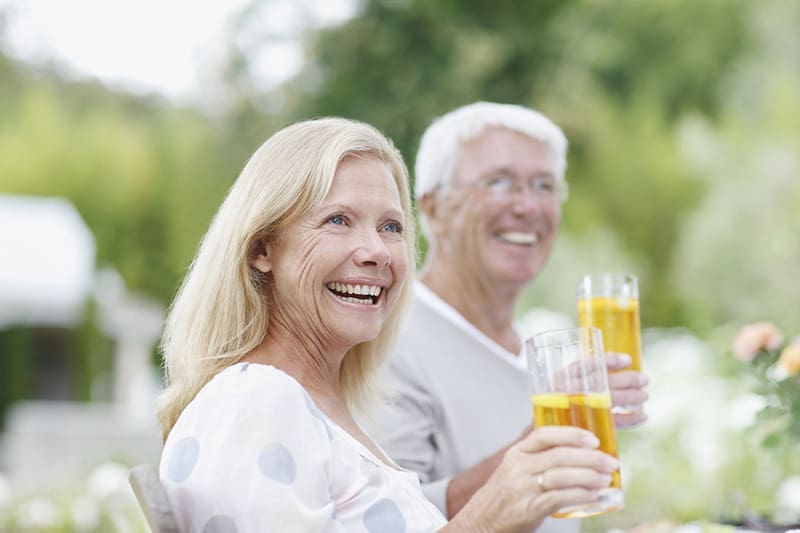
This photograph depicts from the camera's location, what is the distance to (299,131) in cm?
184

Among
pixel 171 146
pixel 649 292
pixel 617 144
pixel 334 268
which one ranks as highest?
pixel 171 146

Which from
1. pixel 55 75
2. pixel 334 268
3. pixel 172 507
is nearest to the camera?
pixel 172 507

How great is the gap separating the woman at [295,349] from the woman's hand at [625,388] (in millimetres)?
495

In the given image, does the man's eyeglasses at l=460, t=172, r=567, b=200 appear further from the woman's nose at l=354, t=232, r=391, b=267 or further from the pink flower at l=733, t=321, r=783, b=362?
the woman's nose at l=354, t=232, r=391, b=267

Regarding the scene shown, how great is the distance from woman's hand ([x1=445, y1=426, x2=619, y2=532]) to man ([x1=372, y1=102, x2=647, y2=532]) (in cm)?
118

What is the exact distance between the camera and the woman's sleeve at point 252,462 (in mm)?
1500

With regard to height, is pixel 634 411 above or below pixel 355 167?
below

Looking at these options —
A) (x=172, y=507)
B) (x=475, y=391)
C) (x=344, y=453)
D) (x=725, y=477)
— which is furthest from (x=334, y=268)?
(x=725, y=477)

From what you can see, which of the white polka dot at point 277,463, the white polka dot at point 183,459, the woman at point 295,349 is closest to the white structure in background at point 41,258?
the woman at point 295,349

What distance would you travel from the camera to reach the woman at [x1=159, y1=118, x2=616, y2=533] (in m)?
1.51

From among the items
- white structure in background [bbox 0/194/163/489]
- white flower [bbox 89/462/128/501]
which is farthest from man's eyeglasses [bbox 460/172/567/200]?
white structure in background [bbox 0/194/163/489]

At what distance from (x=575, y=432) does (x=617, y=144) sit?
1738 centimetres

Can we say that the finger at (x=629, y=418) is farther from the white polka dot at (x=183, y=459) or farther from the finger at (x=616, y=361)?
the white polka dot at (x=183, y=459)

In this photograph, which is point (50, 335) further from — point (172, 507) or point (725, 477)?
point (172, 507)
